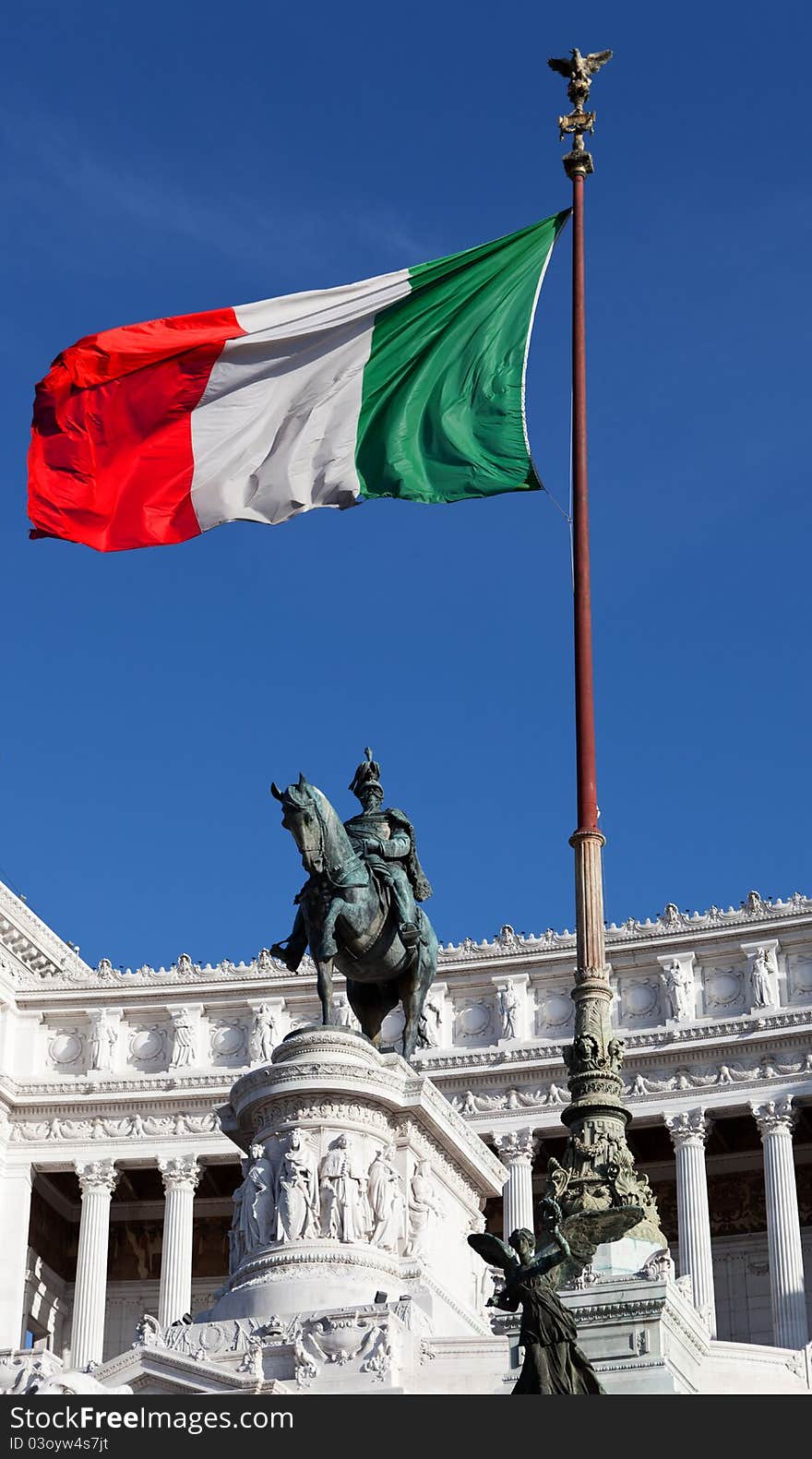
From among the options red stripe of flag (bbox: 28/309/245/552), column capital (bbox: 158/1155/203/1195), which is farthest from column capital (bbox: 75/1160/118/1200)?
red stripe of flag (bbox: 28/309/245/552)

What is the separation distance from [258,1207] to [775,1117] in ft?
104

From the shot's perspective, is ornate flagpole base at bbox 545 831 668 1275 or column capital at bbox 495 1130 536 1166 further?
column capital at bbox 495 1130 536 1166

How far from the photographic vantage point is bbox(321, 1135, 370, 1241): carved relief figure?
3281 centimetres

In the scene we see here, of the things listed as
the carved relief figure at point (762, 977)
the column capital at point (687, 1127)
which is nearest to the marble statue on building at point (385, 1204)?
the column capital at point (687, 1127)

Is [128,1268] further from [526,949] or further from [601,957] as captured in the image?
[601,957]

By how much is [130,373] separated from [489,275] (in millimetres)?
5920

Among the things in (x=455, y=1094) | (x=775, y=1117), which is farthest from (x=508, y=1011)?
(x=775, y=1117)

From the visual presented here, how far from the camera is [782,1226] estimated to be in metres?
60.4

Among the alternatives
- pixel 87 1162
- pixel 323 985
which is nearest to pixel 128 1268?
pixel 87 1162

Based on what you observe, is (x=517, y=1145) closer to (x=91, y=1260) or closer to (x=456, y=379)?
(x=91, y=1260)

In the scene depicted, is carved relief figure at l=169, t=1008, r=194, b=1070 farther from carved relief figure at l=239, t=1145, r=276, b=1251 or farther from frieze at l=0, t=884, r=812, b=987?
carved relief figure at l=239, t=1145, r=276, b=1251

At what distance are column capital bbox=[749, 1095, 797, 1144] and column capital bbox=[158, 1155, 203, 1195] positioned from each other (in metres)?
16.1

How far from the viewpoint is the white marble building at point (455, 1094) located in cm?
6366

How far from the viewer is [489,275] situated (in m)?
35.0
